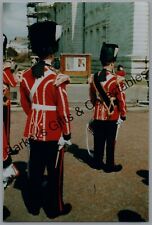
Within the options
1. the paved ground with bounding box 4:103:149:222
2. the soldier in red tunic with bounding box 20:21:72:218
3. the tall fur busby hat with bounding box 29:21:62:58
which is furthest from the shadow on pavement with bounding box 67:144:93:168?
the tall fur busby hat with bounding box 29:21:62:58

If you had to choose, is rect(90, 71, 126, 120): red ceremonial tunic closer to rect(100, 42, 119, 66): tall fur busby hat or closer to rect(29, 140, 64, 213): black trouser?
rect(100, 42, 119, 66): tall fur busby hat

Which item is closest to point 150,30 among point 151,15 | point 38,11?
point 151,15

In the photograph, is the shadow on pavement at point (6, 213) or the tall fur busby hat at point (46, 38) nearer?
the tall fur busby hat at point (46, 38)

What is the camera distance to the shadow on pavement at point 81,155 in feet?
13.0

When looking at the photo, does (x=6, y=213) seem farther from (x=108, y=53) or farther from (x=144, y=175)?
(x=108, y=53)

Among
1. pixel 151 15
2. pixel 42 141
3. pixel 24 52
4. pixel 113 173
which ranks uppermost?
pixel 151 15

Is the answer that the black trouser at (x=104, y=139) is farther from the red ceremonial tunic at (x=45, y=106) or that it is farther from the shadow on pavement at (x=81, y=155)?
the red ceremonial tunic at (x=45, y=106)

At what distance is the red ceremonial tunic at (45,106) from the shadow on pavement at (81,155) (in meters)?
0.55

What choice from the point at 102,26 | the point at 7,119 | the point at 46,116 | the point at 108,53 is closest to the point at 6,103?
the point at 7,119

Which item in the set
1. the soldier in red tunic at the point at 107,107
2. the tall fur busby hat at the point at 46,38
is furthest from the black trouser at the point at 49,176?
the tall fur busby hat at the point at 46,38

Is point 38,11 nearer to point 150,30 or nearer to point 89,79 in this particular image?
point 89,79

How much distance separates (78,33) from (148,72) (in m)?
0.92

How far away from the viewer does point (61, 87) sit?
11.0 feet

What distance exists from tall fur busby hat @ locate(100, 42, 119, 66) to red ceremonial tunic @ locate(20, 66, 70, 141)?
63 cm
